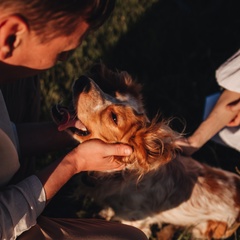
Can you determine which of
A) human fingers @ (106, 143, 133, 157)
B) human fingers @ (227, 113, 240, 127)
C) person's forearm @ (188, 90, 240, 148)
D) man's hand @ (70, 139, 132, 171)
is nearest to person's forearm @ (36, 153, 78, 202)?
man's hand @ (70, 139, 132, 171)

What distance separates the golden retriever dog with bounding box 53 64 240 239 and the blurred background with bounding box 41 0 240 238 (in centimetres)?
61

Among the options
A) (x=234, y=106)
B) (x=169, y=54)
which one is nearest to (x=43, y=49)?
(x=234, y=106)

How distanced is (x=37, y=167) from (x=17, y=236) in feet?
4.34

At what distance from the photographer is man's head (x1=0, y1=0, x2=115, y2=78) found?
161 centimetres

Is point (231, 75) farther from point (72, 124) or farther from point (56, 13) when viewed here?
point (56, 13)

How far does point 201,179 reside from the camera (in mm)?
3076

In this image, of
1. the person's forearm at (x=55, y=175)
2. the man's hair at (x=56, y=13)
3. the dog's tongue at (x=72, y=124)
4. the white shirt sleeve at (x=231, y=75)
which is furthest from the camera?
the white shirt sleeve at (x=231, y=75)

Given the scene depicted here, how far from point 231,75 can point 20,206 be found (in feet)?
5.61

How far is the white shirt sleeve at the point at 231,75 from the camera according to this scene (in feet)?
9.52

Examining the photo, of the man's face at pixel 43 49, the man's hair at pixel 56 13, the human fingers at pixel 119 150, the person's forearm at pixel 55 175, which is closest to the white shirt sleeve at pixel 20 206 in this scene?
the person's forearm at pixel 55 175

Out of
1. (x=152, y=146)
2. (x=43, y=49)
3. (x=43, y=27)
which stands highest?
(x=43, y=27)

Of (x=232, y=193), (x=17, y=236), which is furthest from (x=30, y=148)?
(x=232, y=193)

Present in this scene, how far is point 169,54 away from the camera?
4.21 m

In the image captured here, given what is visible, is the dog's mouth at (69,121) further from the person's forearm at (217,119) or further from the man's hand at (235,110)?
the man's hand at (235,110)
